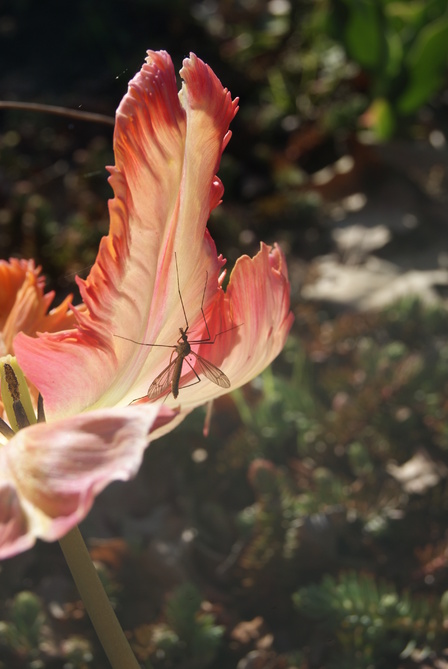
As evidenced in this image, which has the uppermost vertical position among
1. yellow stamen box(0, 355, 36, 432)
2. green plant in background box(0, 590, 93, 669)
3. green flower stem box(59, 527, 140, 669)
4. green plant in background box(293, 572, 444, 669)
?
yellow stamen box(0, 355, 36, 432)

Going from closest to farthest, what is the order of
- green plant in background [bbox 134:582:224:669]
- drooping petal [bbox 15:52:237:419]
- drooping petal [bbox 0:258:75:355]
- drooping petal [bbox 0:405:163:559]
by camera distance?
drooping petal [bbox 0:405:163:559] < drooping petal [bbox 15:52:237:419] < drooping petal [bbox 0:258:75:355] < green plant in background [bbox 134:582:224:669]

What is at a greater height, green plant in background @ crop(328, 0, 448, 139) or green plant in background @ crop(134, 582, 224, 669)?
green plant in background @ crop(328, 0, 448, 139)

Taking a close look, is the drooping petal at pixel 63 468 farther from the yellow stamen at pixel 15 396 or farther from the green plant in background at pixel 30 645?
the green plant in background at pixel 30 645

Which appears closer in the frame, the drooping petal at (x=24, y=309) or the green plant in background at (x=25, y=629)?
the drooping petal at (x=24, y=309)

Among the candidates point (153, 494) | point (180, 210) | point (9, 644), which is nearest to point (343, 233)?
point (153, 494)

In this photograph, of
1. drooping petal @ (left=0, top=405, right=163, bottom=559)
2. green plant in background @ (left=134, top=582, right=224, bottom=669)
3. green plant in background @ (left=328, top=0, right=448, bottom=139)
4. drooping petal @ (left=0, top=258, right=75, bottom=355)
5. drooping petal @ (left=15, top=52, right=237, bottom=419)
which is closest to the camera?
drooping petal @ (left=0, top=405, right=163, bottom=559)

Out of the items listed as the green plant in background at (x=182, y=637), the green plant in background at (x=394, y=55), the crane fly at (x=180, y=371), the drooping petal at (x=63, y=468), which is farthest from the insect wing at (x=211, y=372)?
the green plant in background at (x=394, y=55)

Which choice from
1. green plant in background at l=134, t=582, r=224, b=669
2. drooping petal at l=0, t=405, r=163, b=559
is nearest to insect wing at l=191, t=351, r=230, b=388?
drooping petal at l=0, t=405, r=163, b=559

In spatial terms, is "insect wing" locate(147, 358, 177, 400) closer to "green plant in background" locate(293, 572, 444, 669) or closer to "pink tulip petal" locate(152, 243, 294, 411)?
"pink tulip petal" locate(152, 243, 294, 411)
